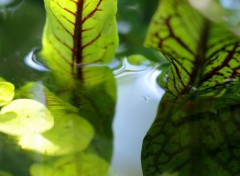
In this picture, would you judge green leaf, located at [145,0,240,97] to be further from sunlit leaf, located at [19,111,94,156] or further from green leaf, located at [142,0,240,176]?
sunlit leaf, located at [19,111,94,156]

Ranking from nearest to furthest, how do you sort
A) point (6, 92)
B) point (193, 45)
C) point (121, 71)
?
1. point (193, 45)
2. point (6, 92)
3. point (121, 71)

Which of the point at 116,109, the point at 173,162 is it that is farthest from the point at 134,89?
the point at 173,162

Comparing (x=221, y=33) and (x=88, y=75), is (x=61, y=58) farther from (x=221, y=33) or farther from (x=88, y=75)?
(x=221, y=33)

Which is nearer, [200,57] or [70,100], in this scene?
[200,57]

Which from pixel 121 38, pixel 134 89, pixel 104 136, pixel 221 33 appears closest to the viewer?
pixel 221 33

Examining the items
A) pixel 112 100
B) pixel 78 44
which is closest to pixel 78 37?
pixel 78 44

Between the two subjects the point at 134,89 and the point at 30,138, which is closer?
the point at 30,138

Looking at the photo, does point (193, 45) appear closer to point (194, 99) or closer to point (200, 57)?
point (200, 57)
